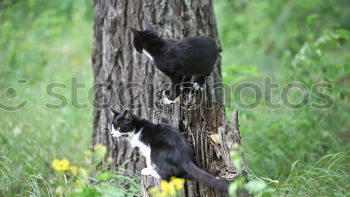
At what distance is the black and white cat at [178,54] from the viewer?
132 inches

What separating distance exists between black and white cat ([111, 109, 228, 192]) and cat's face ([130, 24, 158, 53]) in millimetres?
714

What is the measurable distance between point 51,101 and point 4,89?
1.09 meters

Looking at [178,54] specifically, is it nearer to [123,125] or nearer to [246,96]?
[123,125]

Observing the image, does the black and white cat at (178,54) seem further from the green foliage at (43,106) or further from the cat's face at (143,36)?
the green foliage at (43,106)

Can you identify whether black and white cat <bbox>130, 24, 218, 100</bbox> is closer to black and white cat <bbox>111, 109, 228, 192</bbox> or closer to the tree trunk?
the tree trunk

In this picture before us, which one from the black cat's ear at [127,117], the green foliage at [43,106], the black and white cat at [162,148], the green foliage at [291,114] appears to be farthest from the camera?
the green foliage at [43,106]

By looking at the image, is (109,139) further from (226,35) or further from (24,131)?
(226,35)

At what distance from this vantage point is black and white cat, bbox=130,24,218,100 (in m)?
3.34

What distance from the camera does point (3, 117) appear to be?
522cm

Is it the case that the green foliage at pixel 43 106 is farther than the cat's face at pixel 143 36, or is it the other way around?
the green foliage at pixel 43 106

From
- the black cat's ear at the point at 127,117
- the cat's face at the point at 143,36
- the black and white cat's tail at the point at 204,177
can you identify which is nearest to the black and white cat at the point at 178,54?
the cat's face at the point at 143,36
